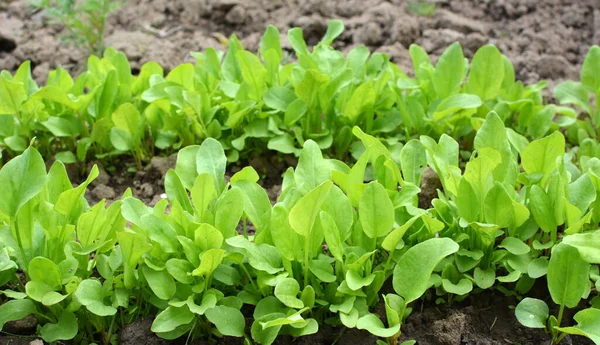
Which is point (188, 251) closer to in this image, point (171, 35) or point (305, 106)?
point (305, 106)

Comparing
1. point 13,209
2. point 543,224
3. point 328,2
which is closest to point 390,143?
point 543,224

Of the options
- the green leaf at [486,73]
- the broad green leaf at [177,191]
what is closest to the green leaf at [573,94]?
the green leaf at [486,73]

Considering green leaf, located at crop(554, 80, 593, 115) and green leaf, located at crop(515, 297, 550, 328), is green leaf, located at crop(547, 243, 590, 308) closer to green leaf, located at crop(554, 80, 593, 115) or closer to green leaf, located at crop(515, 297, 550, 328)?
green leaf, located at crop(515, 297, 550, 328)

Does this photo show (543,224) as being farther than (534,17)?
No

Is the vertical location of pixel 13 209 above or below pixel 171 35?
above

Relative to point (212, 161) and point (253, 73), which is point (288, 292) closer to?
point (212, 161)

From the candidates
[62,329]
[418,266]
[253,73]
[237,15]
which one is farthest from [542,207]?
[237,15]

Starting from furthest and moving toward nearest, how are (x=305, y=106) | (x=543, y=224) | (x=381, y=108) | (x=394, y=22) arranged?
(x=394, y=22)
(x=381, y=108)
(x=305, y=106)
(x=543, y=224)

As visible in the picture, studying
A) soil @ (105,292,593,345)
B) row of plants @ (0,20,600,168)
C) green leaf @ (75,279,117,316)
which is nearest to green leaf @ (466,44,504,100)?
row of plants @ (0,20,600,168)
